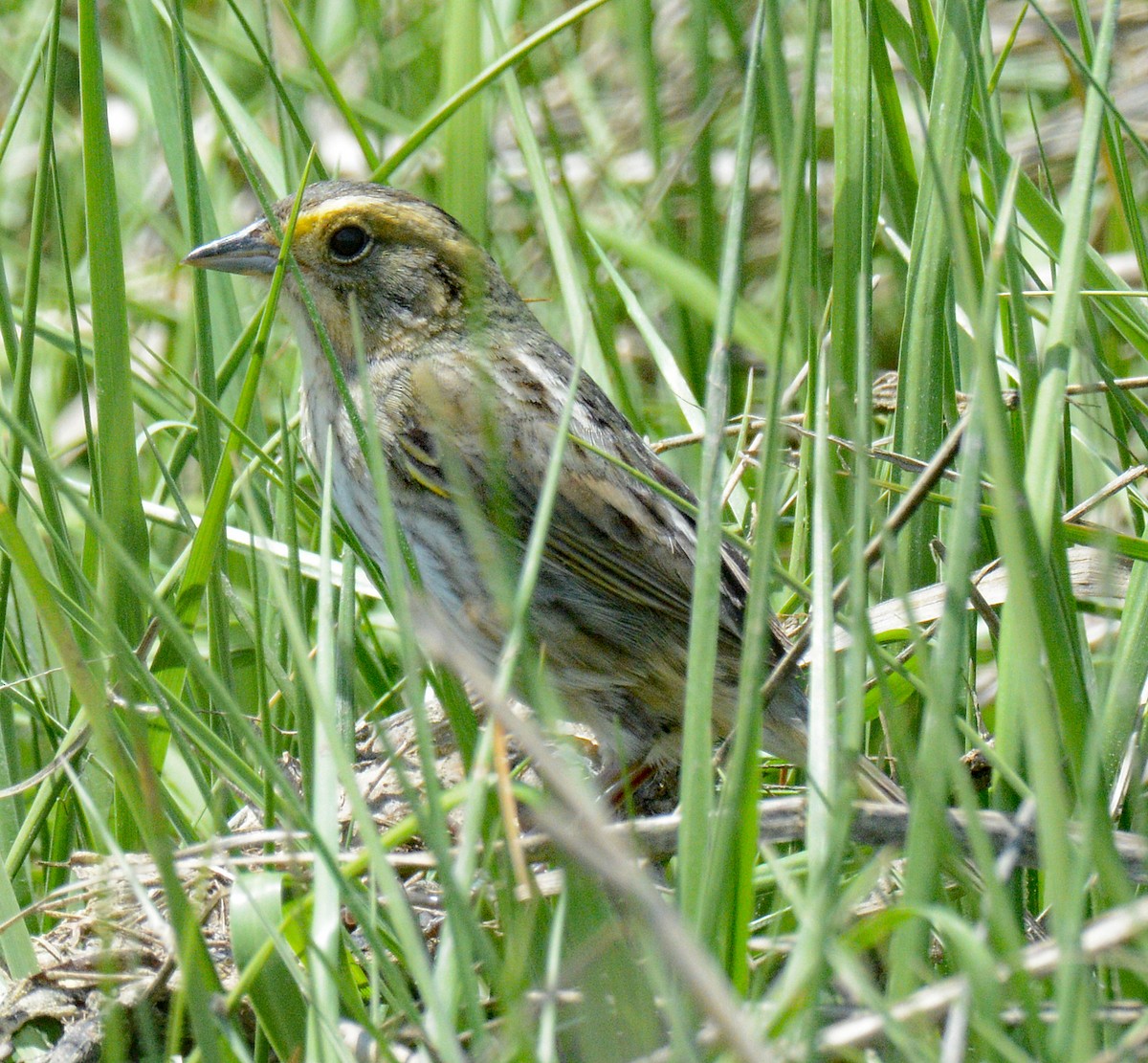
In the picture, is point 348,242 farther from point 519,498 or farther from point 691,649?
point 691,649

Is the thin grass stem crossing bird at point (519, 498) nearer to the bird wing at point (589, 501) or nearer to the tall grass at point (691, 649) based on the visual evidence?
the bird wing at point (589, 501)

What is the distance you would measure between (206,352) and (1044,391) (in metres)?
A: 1.51

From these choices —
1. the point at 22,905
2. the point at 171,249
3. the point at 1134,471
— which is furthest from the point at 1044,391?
the point at 171,249

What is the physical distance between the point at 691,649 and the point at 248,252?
6.58 feet

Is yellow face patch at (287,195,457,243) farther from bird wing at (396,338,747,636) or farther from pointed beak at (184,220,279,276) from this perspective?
bird wing at (396,338,747,636)

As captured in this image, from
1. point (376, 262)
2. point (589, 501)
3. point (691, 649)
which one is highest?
point (376, 262)

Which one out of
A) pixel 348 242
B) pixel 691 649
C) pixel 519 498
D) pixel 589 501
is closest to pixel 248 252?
pixel 348 242

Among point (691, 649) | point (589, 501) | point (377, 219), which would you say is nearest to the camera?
point (691, 649)

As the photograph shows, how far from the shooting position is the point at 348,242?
347 cm

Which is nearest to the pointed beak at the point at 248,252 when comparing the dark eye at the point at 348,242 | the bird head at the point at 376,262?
the bird head at the point at 376,262

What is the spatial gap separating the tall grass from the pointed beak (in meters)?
0.06

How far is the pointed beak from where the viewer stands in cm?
326

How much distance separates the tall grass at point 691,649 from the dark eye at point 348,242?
169mm

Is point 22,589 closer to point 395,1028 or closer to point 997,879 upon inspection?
point 395,1028
